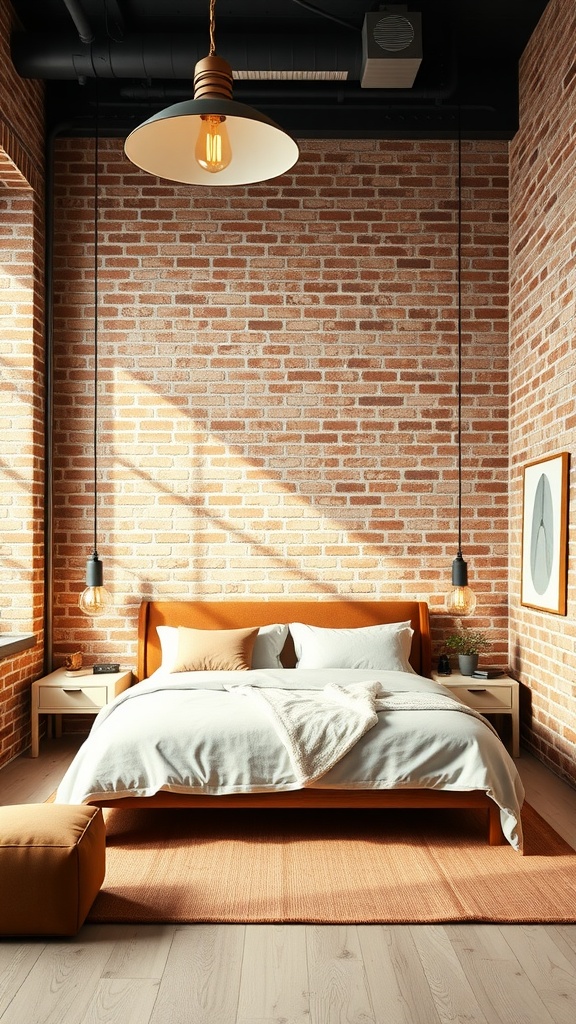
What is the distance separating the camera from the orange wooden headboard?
545 centimetres

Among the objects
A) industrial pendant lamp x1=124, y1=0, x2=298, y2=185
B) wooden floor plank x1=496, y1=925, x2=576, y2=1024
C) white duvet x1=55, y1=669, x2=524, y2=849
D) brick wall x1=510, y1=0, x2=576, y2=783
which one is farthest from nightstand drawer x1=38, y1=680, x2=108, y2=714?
industrial pendant lamp x1=124, y1=0, x2=298, y2=185

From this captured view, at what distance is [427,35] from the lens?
4.94 meters

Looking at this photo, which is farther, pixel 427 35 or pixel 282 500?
pixel 282 500

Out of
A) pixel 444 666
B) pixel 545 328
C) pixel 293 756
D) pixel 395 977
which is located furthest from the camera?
pixel 444 666

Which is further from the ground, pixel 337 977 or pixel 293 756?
pixel 293 756

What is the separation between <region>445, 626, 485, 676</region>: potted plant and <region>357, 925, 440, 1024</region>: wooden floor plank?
8.16 feet

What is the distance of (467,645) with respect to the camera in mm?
5457

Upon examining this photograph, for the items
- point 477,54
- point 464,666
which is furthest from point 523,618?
point 477,54

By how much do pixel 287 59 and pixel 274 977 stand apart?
14.8 ft

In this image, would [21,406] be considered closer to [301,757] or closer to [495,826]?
[301,757]

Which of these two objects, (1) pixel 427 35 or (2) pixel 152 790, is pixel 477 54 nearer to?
(1) pixel 427 35

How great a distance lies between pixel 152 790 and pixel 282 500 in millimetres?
2383

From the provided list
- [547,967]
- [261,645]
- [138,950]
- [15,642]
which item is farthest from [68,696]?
[547,967]

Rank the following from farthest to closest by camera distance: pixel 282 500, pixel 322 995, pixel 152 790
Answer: pixel 282 500, pixel 152 790, pixel 322 995
